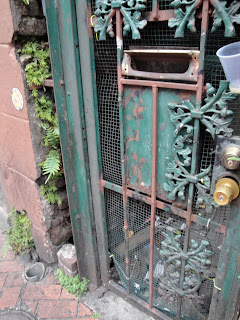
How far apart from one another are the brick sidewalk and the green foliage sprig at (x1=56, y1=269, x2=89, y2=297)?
0.05m

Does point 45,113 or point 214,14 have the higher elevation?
point 214,14

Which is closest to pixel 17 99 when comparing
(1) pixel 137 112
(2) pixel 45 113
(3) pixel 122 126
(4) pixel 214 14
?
(2) pixel 45 113

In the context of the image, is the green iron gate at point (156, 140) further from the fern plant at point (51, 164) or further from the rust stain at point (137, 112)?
the fern plant at point (51, 164)

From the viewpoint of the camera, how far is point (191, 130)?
1454 millimetres

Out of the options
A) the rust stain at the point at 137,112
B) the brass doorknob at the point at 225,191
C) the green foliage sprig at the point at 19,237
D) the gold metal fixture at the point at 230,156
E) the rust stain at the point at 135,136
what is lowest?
the green foliage sprig at the point at 19,237

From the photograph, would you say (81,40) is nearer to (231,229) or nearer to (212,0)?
(212,0)

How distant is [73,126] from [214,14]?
1189 mm

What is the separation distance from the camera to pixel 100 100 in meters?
1.87

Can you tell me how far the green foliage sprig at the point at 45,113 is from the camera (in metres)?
2.08

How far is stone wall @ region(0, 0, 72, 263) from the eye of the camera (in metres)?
1.99

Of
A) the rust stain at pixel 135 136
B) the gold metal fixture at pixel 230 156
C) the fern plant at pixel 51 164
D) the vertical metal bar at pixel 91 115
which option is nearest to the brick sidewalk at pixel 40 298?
the vertical metal bar at pixel 91 115

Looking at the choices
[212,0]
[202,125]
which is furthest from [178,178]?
[212,0]

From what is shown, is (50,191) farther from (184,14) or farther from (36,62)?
(184,14)

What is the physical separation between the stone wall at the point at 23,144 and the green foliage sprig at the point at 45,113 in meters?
0.05
